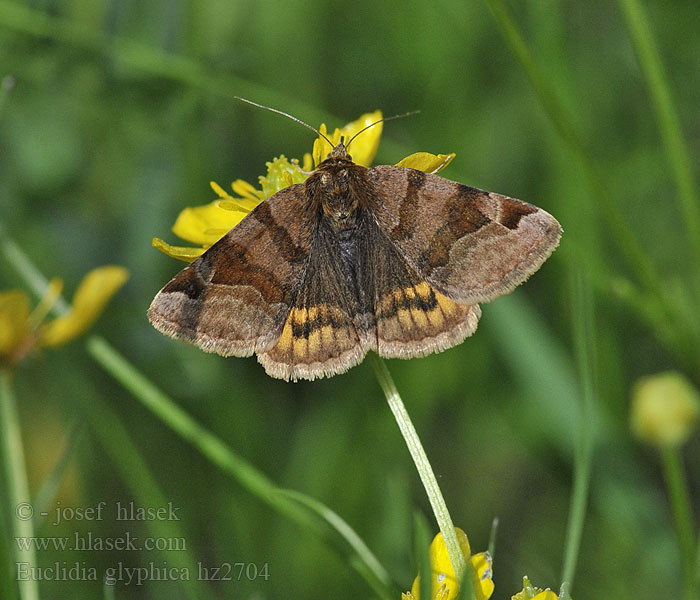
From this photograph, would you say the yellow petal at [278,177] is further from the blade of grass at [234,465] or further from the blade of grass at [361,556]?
the blade of grass at [361,556]

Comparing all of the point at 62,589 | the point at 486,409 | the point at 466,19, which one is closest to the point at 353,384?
the point at 486,409

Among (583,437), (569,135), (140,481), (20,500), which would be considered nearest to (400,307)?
(583,437)

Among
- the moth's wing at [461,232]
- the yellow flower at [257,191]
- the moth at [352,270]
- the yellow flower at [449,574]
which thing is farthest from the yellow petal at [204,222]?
the yellow flower at [449,574]

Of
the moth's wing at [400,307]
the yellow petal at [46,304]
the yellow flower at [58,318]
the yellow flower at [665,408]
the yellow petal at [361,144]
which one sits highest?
the yellow petal at [361,144]

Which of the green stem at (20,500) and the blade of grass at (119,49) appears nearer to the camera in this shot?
the green stem at (20,500)

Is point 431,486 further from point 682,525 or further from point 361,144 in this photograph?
point 361,144
